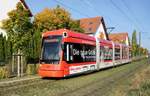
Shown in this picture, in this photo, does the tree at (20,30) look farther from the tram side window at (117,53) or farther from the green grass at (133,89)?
the green grass at (133,89)

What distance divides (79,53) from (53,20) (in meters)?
19.7

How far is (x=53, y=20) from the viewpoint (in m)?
43.5

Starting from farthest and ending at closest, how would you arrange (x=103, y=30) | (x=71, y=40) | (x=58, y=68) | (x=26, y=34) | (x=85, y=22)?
(x=85, y=22)
(x=103, y=30)
(x=26, y=34)
(x=71, y=40)
(x=58, y=68)

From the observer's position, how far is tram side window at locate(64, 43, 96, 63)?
22242 mm

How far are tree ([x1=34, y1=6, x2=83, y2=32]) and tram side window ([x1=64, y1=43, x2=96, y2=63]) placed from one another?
1465 cm

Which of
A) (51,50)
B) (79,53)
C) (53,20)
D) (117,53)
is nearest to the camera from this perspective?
(51,50)

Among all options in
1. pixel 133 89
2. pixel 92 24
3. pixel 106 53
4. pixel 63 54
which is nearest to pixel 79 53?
pixel 63 54

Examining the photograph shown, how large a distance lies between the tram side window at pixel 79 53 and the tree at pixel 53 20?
48.1 feet

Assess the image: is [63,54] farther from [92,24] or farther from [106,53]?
[92,24]

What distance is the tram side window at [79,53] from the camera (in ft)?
73.0

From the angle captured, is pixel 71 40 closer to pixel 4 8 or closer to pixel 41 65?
pixel 41 65

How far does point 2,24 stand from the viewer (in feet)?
120

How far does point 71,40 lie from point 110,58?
14773 mm

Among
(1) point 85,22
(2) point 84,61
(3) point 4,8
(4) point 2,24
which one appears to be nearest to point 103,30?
(1) point 85,22
